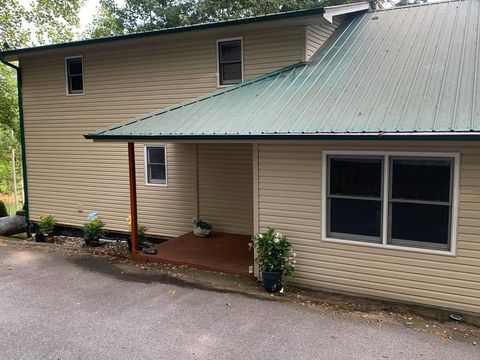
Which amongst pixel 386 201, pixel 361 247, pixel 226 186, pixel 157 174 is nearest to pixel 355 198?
pixel 386 201

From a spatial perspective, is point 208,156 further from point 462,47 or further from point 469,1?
point 469,1

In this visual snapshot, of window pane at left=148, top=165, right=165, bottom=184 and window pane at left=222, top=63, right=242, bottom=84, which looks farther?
window pane at left=148, top=165, right=165, bottom=184

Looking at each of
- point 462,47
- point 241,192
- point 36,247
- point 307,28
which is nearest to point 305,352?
point 241,192

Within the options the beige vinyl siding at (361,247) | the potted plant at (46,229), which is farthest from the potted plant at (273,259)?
the potted plant at (46,229)

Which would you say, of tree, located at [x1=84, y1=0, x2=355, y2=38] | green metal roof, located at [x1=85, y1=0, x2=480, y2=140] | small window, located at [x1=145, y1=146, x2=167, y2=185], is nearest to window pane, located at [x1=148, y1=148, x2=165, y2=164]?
small window, located at [x1=145, y1=146, x2=167, y2=185]

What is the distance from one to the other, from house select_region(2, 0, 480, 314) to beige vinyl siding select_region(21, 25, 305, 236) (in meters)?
0.04

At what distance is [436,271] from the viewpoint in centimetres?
588

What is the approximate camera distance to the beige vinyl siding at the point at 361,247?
222 inches

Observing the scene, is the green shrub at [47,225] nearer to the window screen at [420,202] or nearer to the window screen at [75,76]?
the window screen at [75,76]

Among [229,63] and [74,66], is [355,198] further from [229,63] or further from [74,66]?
[74,66]

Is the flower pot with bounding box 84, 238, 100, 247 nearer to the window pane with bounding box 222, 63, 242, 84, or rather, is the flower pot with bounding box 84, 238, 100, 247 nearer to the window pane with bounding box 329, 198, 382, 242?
the window pane with bounding box 222, 63, 242, 84

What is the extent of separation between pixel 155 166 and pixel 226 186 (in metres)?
2.04

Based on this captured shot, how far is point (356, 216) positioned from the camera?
6441mm

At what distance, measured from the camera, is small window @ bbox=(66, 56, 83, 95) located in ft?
37.5
